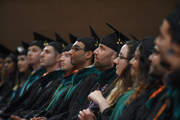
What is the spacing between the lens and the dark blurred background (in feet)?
24.6

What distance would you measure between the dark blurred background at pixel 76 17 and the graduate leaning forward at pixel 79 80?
346 centimetres

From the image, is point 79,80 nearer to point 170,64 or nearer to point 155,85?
point 155,85

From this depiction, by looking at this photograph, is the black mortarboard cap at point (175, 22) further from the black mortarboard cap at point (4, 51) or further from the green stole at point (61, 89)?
the black mortarboard cap at point (4, 51)

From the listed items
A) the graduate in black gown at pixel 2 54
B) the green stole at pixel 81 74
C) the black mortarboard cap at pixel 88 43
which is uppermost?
the graduate in black gown at pixel 2 54

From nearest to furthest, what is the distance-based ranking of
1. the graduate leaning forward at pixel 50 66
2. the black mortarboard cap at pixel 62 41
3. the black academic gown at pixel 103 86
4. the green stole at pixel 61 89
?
1. the black academic gown at pixel 103 86
2. the green stole at pixel 61 89
3. the graduate leaning forward at pixel 50 66
4. the black mortarboard cap at pixel 62 41

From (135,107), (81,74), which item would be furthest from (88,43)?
(135,107)

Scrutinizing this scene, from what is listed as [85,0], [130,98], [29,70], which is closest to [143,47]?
[130,98]

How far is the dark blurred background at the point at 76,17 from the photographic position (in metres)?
7.50

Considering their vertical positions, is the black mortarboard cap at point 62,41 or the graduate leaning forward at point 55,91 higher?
the black mortarboard cap at point 62,41

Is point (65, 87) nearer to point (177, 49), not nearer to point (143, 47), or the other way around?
point (143, 47)

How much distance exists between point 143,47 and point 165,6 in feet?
17.5

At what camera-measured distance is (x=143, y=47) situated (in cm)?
231

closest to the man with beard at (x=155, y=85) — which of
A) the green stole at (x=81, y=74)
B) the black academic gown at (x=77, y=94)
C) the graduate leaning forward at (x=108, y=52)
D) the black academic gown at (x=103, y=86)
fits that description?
the black academic gown at (x=103, y=86)

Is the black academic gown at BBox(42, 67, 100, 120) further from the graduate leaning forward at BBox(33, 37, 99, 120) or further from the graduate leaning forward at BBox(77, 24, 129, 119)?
the graduate leaning forward at BBox(77, 24, 129, 119)
